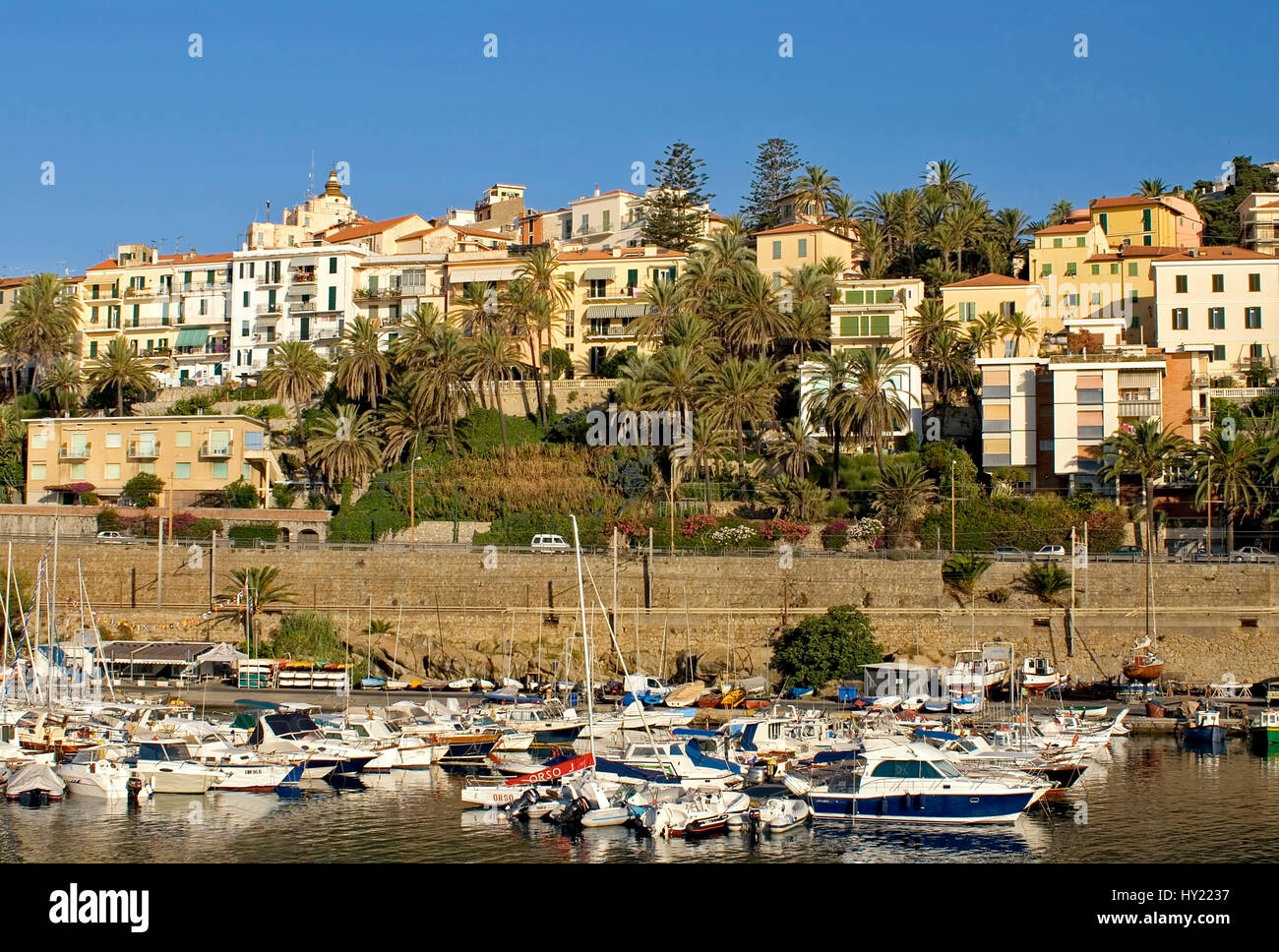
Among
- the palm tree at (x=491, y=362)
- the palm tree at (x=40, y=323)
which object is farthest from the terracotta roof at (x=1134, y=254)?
the palm tree at (x=40, y=323)

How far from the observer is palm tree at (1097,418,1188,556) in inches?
2041

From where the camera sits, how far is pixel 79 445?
66375 mm

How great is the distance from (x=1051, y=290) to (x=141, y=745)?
53275 mm

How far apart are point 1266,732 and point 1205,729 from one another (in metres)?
1.56

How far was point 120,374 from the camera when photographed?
72625mm

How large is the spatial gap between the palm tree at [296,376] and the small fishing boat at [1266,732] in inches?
1761

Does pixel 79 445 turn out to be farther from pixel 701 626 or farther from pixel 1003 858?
pixel 1003 858

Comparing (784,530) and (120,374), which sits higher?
(120,374)

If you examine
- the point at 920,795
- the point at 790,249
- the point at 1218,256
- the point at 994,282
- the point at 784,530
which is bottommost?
the point at 920,795

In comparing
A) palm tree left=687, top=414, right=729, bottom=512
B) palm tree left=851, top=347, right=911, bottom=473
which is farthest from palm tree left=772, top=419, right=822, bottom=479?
palm tree left=687, top=414, right=729, bottom=512

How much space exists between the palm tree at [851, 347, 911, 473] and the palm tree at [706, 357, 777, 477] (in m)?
4.02

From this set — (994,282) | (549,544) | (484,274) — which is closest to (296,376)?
(484,274)

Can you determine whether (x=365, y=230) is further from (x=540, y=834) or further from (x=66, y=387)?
(x=540, y=834)
